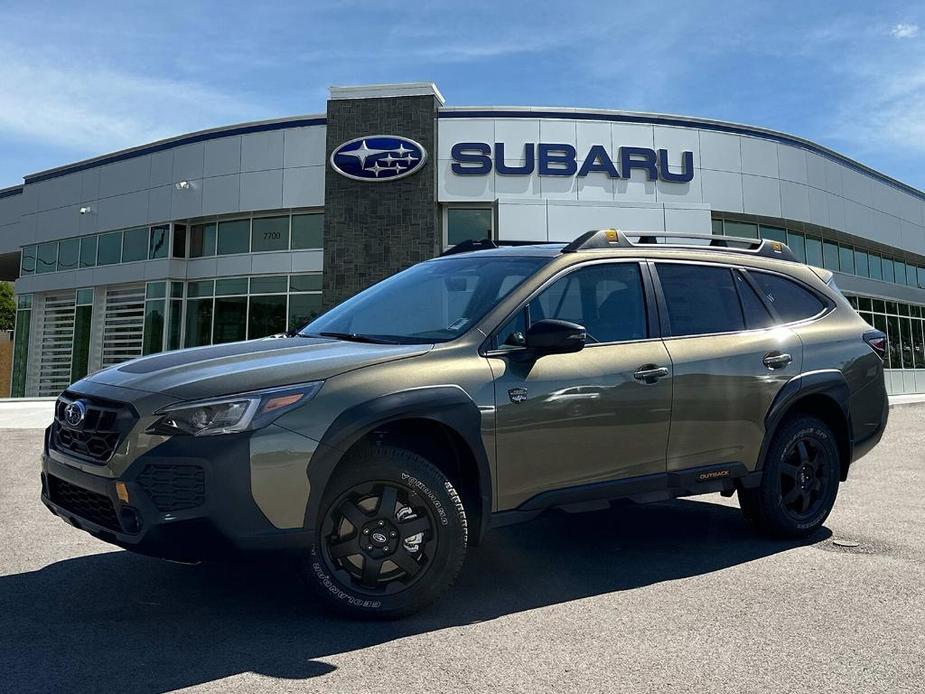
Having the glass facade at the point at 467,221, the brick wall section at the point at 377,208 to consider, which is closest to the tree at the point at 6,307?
the brick wall section at the point at 377,208

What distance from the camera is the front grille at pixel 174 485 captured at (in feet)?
10.2

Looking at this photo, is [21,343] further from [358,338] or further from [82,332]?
[358,338]

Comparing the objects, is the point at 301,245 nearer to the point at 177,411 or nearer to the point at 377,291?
the point at 377,291

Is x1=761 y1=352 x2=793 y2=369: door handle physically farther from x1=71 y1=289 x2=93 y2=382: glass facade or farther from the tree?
the tree

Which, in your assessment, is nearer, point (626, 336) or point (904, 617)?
point (904, 617)

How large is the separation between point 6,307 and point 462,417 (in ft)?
232

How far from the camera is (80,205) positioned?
2648 cm

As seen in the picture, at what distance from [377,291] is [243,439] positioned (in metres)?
1.83

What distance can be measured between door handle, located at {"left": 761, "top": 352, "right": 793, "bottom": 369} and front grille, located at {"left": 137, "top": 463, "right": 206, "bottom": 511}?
336 cm

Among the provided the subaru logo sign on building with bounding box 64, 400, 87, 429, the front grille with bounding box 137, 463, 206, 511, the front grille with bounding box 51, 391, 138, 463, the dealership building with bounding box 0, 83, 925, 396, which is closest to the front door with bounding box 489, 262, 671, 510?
the front grille with bounding box 137, 463, 206, 511

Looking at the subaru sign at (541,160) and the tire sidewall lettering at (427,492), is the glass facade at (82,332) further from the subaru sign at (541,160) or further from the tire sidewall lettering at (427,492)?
the tire sidewall lettering at (427,492)

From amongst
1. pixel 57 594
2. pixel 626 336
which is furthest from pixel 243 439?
pixel 626 336

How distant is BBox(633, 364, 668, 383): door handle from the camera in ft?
13.8

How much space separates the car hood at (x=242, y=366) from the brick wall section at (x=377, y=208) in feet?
57.4
